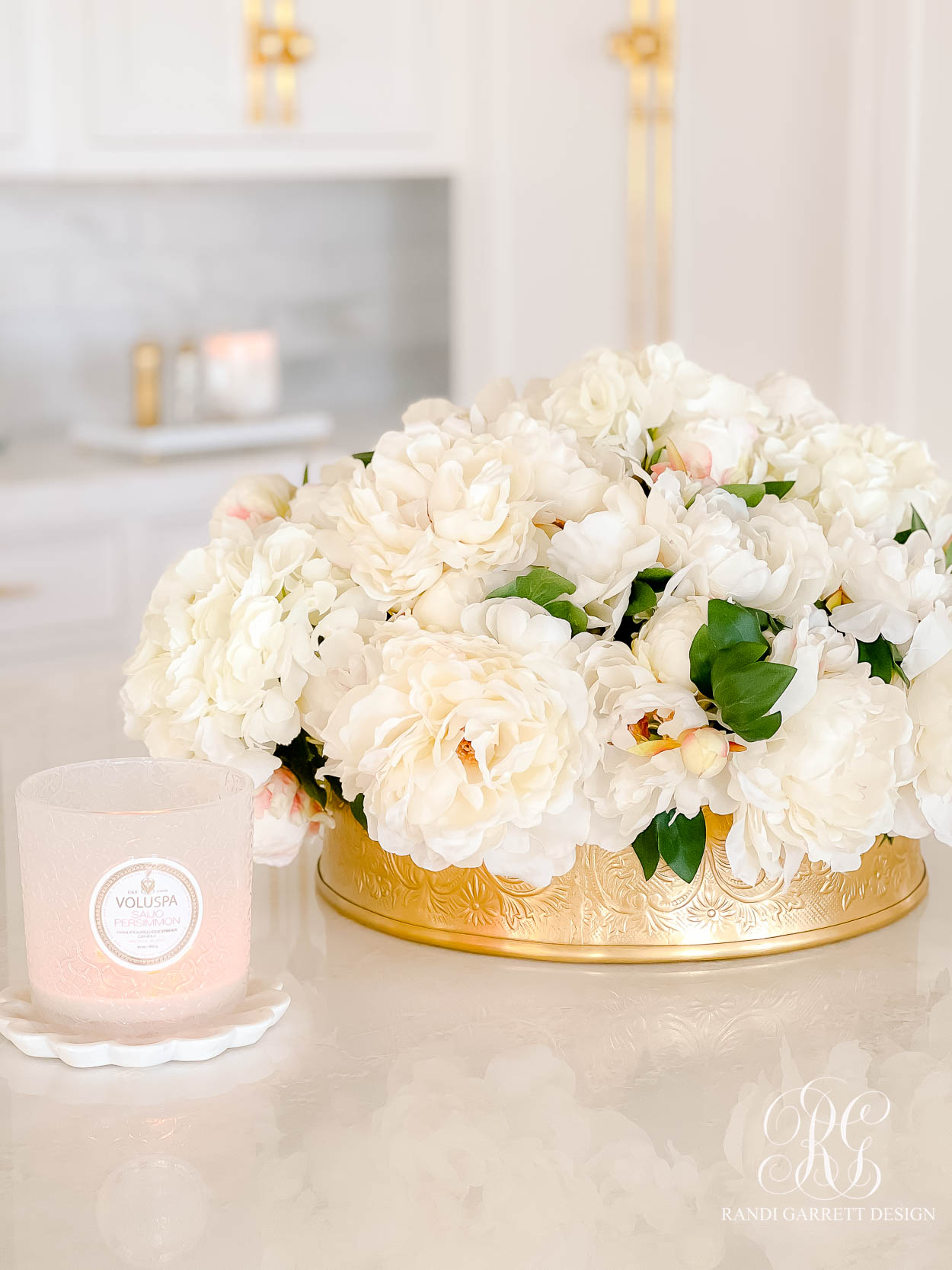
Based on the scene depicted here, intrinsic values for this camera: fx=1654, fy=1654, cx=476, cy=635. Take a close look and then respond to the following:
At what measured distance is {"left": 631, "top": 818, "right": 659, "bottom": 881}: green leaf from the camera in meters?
0.76

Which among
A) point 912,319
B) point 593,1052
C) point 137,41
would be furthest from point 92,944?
point 137,41

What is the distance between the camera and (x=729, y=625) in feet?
2.38

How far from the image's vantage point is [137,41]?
2871mm

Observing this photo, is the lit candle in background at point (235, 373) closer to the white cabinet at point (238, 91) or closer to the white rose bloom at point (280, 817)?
the white cabinet at point (238, 91)

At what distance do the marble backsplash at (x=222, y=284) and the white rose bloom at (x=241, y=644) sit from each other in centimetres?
256

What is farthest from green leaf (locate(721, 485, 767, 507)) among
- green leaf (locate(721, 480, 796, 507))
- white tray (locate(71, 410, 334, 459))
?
white tray (locate(71, 410, 334, 459))

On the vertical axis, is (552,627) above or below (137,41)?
below

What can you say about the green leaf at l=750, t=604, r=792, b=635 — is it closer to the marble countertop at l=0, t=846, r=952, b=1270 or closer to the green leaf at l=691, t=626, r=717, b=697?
the green leaf at l=691, t=626, r=717, b=697

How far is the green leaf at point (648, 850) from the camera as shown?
0.76m

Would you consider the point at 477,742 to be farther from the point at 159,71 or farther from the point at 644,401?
the point at 159,71

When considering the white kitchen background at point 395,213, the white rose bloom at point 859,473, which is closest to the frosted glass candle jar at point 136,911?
the white rose bloom at point 859,473

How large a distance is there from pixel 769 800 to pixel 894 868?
0.17 m

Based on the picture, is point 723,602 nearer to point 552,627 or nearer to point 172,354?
point 552,627

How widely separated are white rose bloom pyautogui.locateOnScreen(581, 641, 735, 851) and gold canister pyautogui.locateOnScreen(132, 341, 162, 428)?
2503mm
